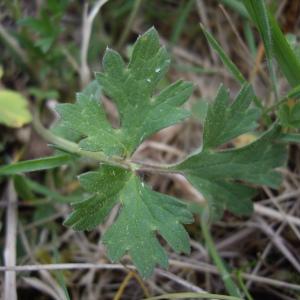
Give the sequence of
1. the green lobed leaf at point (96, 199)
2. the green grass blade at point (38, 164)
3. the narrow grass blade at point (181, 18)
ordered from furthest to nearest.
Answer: the narrow grass blade at point (181, 18) < the green grass blade at point (38, 164) < the green lobed leaf at point (96, 199)

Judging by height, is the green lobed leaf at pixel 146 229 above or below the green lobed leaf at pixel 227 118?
below

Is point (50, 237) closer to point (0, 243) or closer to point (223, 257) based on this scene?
point (0, 243)

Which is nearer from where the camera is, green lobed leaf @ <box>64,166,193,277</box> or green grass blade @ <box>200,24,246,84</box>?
green lobed leaf @ <box>64,166,193,277</box>

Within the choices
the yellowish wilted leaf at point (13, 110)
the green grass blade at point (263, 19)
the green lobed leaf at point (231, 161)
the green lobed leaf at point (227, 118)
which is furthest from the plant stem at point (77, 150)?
the green grass blade at point (263, 19)

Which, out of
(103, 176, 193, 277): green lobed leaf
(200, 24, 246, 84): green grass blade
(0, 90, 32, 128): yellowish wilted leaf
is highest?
(200, 24, 246, 84): green grass blade

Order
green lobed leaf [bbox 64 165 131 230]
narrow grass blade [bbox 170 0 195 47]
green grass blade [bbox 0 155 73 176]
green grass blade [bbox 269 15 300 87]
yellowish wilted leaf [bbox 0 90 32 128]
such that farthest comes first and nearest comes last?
narrow grass blade [bbox 170 0 195 47] < yellowish wilted leaf [bbox 0 90 32 128] < green grass blade [bbox 0 155 73 176] < green grass blade [bbox 269 15 300 87] < green lobed leaf [bbox 64 165 131 230]

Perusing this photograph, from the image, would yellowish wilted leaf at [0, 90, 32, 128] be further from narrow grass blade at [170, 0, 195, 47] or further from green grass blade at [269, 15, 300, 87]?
green grass blade at [269, 15, 300, 87]

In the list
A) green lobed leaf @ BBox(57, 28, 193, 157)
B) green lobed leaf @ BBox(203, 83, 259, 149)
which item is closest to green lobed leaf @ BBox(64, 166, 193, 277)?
green lobed leaf @ BBox(57, 28, 193, 157)

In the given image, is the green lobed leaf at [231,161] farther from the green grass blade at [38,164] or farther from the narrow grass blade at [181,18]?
the narrow grass blade at [181,18]

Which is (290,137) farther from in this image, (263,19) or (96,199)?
(96,199)

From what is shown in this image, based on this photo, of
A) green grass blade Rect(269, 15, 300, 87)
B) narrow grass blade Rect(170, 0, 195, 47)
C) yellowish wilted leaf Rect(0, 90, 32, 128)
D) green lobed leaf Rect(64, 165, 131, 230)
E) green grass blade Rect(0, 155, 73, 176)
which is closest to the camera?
green lobed leaf Rect(64, 165, 131, 230)
